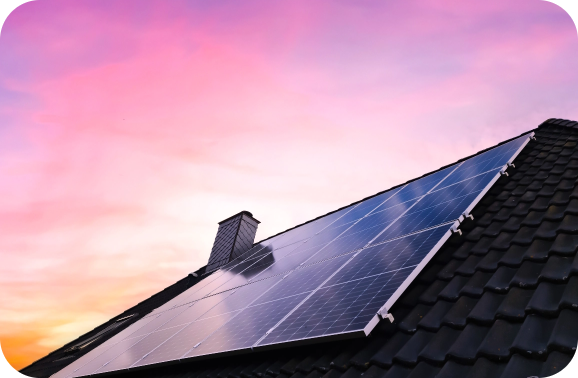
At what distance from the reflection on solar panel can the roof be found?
1.01ft

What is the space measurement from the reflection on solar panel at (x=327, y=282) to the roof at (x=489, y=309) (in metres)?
0.31

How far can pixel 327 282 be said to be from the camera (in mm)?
6215

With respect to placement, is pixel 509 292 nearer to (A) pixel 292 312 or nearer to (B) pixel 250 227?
(A) pixel 292 312

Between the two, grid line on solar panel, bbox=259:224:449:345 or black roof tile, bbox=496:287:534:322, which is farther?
grid line on solar panel, bbox=259:224:449:345

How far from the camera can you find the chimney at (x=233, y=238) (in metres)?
15.9

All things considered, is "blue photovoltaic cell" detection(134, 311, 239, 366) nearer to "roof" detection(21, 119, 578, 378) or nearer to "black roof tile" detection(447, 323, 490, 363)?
"roof" detection(21, 119, 578, 378)

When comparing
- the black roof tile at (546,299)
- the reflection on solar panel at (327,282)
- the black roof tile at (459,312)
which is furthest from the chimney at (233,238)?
the black roof tile at (546,299)


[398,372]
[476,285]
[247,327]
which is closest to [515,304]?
[476,285]

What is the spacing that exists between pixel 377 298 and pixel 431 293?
0.72 m

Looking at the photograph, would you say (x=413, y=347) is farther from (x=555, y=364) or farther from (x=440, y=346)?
(x=555, y=364)

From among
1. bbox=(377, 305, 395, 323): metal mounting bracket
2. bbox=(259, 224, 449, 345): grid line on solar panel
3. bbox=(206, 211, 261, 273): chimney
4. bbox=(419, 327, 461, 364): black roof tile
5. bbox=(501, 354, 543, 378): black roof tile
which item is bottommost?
bbox=(501, 354, 543, 378): black roof tile

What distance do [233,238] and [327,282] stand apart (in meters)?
10.7

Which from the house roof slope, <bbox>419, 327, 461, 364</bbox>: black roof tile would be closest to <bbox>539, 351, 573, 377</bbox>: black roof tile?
<bbox>419, 327, 461, 364</bbox>: black roof tile

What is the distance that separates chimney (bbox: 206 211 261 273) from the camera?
52.1 ft
